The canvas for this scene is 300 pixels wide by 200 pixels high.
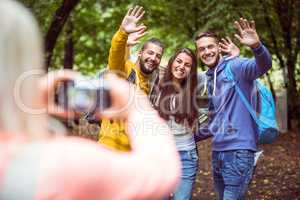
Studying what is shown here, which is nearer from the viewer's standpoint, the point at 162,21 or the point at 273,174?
the point at 273,174

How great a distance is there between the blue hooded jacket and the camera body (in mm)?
3287

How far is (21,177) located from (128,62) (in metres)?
3.84

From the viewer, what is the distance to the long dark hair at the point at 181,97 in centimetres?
506

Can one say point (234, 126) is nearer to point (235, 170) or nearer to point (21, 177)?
point (235, 170)

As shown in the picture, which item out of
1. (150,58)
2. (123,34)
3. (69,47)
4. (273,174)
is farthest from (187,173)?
(69,47)

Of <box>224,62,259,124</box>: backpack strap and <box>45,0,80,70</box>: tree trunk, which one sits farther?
<box>45,0,80,70</box>: tree trunk

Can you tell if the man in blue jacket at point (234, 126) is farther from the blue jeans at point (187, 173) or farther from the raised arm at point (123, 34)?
the raised arm at point (123, 34)

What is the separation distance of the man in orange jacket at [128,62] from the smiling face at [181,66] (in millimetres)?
160

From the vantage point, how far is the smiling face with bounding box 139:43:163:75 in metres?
5.02

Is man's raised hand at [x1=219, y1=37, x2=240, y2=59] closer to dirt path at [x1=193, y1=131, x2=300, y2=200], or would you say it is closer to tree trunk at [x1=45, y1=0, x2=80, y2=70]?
dirt path at [x1=193, y1=131, x2=300, y2=200]

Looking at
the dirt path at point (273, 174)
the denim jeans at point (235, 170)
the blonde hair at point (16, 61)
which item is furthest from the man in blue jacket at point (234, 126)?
the blonde hair at point (16, 61)

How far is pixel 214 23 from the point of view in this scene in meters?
10.3

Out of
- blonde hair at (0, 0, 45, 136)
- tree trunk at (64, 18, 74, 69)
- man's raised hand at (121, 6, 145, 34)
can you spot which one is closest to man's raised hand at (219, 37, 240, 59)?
man's raised hand at (121, 6, 145, 34)

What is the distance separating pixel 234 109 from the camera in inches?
186
